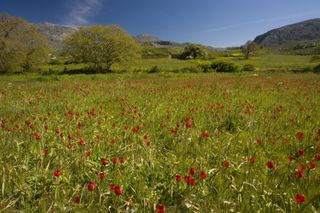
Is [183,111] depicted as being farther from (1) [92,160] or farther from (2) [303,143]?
(1) [92,160]

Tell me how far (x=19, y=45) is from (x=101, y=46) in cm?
1164

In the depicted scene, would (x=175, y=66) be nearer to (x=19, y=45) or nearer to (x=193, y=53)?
(x=19, y=45)

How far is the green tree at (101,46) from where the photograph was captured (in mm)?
38781

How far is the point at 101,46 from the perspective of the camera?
126ft

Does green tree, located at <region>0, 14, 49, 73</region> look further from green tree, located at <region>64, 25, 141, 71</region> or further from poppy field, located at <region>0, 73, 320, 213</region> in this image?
poppy field, located at <region>0, 73, 320, 213</region>

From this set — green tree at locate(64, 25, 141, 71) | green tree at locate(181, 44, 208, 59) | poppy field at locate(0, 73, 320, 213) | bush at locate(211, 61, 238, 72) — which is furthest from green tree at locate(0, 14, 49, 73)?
green tree at locate(181, 44, 208, 59)

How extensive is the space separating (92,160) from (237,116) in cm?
381

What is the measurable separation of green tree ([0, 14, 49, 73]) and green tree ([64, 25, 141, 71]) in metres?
4.04

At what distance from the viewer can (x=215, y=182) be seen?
3.16 metres

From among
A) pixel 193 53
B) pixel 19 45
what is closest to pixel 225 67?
pixel 19 45

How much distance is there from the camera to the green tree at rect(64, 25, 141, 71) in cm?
3878

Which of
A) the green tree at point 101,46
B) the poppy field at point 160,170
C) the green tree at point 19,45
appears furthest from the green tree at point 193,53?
the poppy field at point 160,170

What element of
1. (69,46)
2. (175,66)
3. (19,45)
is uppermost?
(19,45)

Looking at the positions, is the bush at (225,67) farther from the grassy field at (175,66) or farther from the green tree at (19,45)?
the green tree at (19,45)
